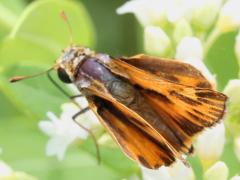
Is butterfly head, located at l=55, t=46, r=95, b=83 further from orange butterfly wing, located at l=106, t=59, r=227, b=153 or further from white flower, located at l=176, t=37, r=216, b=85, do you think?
white flower, located at l=176, t=37, r=216, b=85

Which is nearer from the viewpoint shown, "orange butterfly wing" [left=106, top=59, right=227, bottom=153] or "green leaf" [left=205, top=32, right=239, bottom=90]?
"orange butterfly wing" [left=106, top=59, right=227, bottom=153]

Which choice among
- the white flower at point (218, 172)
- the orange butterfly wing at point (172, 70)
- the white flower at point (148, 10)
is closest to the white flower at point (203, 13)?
the white flower at point (148, 10)

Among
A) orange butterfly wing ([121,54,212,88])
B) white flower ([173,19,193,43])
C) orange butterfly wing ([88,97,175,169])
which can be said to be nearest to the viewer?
orange butterfly wing ([88,97,175,169])

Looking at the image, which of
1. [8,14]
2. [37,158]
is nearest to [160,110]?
[37,158]

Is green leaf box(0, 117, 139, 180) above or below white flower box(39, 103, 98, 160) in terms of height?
below

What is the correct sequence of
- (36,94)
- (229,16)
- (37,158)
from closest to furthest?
1. (229,16)
2. (36,94)
3. (37,158)

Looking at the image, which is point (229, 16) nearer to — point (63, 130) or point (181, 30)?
point (181, 30)

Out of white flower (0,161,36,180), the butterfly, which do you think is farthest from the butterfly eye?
white flower (0,161,36,180)
